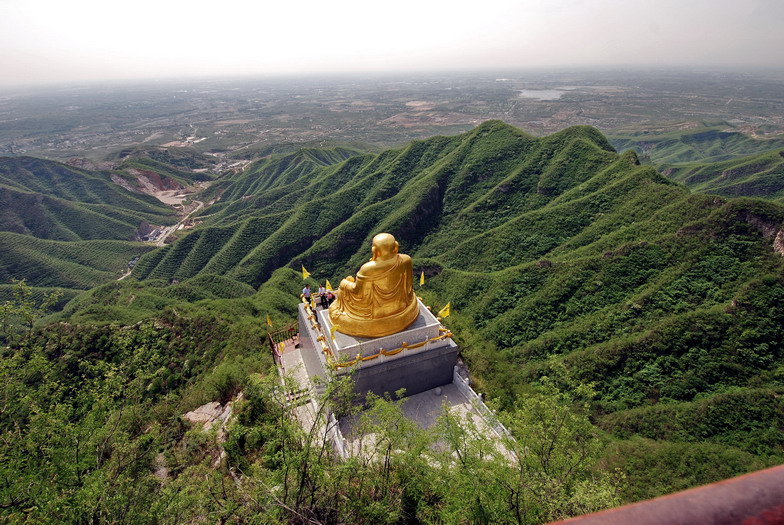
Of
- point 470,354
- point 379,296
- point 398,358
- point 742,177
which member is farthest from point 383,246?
point 742,177

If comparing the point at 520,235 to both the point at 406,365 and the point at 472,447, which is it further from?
the point at 472,447

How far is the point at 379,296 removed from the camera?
19188 mm

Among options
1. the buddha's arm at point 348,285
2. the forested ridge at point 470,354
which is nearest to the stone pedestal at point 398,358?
the buddha's arm at point 348,285

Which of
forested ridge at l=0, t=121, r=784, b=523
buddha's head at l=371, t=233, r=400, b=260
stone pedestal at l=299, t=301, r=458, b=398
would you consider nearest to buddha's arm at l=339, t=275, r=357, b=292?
buddha's head at l=371, t=233, r=400, b=260

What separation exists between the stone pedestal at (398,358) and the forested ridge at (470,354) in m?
2.58

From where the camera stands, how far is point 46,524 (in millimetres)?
9227

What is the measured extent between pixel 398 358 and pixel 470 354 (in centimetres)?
597

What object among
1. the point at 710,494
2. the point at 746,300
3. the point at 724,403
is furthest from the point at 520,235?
the point at 710,494

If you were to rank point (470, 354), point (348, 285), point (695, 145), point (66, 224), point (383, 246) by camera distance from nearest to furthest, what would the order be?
point (383, 246), point (348, 285), point (470, 354), point (66, 224), point (695, 145)

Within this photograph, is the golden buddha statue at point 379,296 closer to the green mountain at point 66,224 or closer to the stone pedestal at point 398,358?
the stone pedestal at point 398,358

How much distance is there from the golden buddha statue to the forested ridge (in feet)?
15.3

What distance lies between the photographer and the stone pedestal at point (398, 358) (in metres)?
19.0

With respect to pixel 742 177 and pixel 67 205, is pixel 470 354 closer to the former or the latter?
pixel 742 177

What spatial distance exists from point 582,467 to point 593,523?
529 inches
